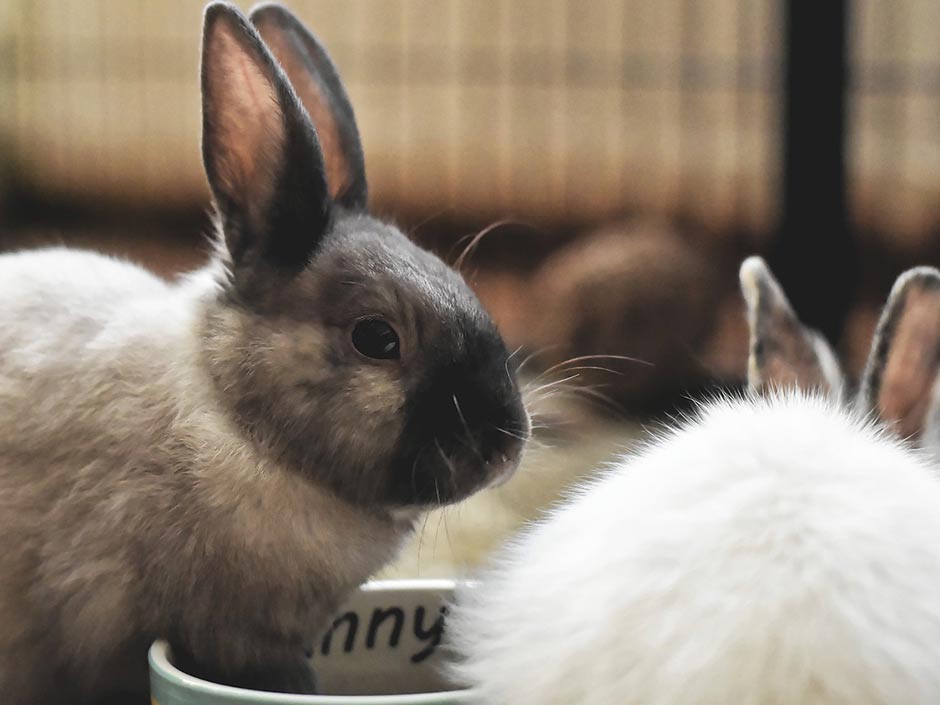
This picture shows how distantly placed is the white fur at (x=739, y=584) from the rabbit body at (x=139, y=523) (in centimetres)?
18

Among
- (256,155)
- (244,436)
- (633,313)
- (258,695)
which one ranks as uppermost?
(256,155)

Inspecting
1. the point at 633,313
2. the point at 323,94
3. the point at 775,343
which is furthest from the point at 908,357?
the point at 633,313

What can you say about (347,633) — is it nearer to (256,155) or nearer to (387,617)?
(387,617)

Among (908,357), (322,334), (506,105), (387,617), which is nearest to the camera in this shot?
(322,334)

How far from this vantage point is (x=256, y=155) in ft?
2.68

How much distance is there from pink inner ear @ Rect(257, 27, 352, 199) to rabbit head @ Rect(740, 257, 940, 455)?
36cm

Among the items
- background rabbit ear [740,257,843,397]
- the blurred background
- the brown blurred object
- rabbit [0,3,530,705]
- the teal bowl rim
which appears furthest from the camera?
the blurred background

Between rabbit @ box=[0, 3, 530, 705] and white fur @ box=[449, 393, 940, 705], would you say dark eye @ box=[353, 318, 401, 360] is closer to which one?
rabbit @ box=[0, 3, 530, 705]

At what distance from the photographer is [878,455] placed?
2.10 feet

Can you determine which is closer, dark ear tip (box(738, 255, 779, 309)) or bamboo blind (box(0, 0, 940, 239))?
dark ear tip (box(738, 255, 779, 309))

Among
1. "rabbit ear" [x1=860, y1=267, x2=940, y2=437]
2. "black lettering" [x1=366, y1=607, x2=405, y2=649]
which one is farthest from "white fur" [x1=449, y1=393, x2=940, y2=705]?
"rabbit ear" [x1=860, y1=267, x2=940, y2=437]

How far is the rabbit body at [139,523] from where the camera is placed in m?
0.79

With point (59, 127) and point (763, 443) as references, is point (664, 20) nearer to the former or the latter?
point (59, 127)

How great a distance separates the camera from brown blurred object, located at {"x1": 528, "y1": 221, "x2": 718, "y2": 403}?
210cm
